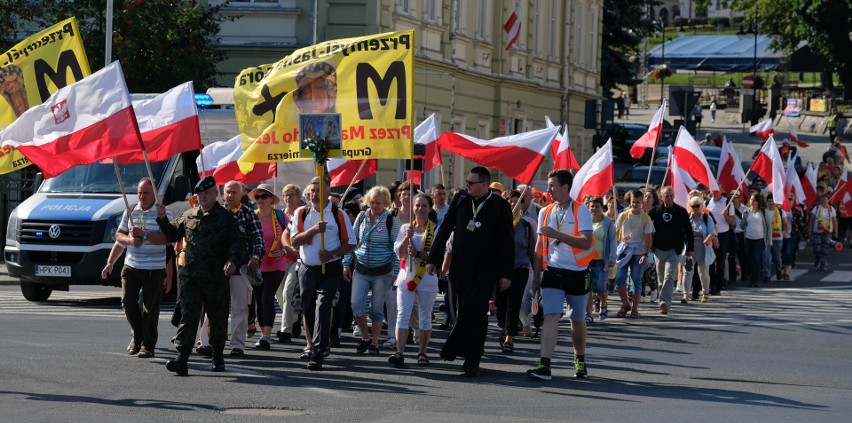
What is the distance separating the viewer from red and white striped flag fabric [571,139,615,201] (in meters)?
21.3

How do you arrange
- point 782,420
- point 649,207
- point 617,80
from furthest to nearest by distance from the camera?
point 617,80 → point 649,207 → point 782,420

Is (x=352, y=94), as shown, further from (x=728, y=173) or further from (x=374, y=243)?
(x=728, y=173)

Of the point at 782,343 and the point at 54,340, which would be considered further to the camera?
the point at 782,343

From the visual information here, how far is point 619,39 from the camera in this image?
2413 inches

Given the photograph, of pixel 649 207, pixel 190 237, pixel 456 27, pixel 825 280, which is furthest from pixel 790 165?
pixel 190 237

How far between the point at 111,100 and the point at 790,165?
21.6 metres

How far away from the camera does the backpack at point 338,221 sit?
14562mm

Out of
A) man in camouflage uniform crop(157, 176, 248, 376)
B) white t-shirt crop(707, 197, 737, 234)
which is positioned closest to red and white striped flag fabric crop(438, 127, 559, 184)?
man in camouflage uniform crop(157, 176, 248, 376)

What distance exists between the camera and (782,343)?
1761 centimetres

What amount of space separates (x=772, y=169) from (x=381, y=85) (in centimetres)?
1523

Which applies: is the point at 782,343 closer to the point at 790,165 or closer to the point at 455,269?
the point at 455,269

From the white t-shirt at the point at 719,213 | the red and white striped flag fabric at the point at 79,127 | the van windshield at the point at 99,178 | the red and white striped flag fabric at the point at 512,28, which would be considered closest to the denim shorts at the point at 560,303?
the red and white striped flag fabric at the point at 79,127

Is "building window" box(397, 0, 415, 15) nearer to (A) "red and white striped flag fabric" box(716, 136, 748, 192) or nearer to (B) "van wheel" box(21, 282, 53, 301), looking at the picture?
(A) "red and white striped flag fabric" box(716, 136, 748, 192)

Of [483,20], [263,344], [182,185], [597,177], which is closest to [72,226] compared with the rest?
[182,185]
